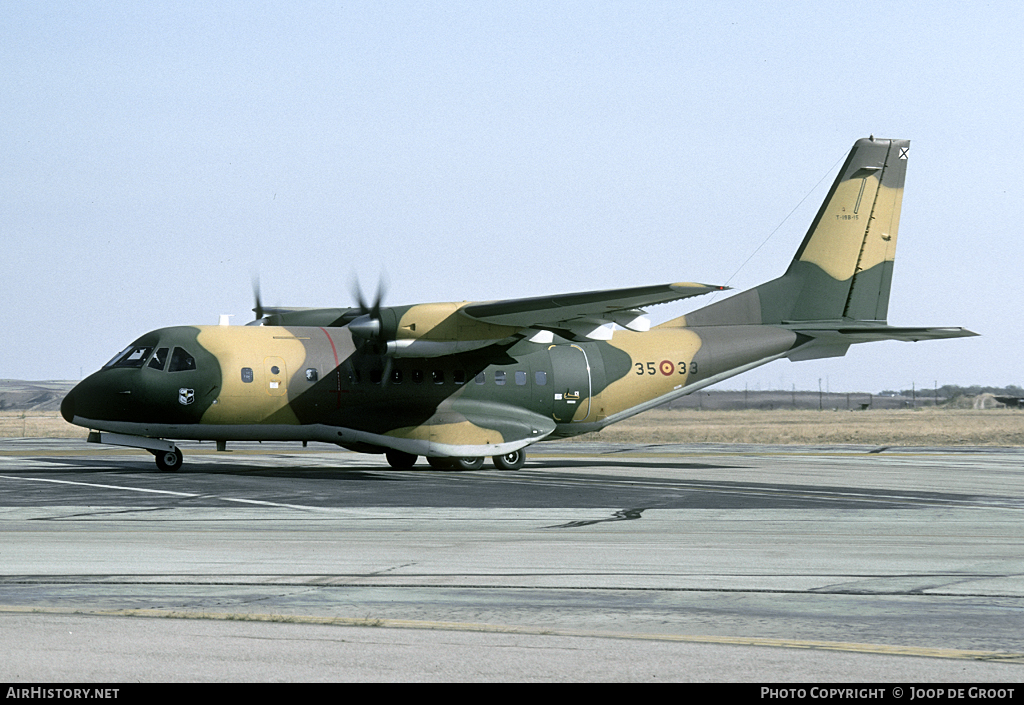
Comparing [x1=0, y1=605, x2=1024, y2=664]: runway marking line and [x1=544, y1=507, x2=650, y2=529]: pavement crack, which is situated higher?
[x1=0, y1=605, x2=1024, y2=664]: runway marking line

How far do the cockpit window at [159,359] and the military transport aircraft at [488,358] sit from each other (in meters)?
0.05

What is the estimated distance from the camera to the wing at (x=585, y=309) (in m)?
24.2

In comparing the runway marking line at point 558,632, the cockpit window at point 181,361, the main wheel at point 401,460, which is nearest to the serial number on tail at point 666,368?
the main wheel at point 401,460

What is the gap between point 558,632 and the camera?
7.69m

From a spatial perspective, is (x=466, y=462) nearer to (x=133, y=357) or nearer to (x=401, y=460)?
(x=401, y=460)

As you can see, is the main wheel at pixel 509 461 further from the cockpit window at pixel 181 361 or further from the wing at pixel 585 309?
the cockpit window at pixel 181 361

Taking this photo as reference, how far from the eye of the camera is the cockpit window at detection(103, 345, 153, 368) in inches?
1032

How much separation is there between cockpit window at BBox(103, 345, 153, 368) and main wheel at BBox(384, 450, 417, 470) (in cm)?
709

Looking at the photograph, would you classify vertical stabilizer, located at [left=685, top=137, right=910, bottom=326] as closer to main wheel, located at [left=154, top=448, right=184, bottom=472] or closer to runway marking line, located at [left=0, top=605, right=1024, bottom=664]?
main wheel, located at [left=154, top=448, right=184, bottom=472]

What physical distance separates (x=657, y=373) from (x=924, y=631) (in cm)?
2228

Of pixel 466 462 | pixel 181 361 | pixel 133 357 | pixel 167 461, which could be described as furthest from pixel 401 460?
pixel 133 357

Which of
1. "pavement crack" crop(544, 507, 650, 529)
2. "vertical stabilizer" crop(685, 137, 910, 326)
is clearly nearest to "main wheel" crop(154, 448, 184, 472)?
"pavement crack" crop(544, 507, 650, 529)

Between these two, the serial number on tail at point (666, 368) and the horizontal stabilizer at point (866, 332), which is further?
the serial number on tail at point (666, 368)

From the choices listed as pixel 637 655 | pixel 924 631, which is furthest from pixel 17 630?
pixel 924 631
